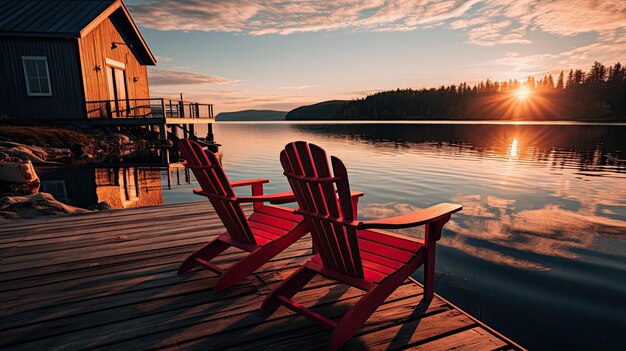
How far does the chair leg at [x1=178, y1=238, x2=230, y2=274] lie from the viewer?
3027 millimetres

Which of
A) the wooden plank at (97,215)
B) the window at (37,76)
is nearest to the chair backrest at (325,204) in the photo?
the wooden plank at (97,215)

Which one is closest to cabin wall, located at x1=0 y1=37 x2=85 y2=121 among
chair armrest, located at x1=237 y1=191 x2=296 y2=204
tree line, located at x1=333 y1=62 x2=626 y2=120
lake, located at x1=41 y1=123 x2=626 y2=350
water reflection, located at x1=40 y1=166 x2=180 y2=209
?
water reflection, located at x1=40 y1=166 x2=180 y2=209

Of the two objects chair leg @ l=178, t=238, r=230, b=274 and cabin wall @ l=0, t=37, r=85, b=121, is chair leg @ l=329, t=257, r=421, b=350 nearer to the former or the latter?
chair leg @ l=178, t=238, r=230, b=274

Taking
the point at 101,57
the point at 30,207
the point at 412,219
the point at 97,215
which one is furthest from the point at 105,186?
the point at 412,219

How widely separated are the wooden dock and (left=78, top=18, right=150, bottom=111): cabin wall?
15451 millimetres

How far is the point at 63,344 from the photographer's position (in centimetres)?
209

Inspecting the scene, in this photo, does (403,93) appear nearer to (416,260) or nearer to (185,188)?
(185,188)

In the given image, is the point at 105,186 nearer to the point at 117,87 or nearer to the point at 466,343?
the point at 117,87

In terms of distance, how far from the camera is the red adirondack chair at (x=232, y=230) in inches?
108

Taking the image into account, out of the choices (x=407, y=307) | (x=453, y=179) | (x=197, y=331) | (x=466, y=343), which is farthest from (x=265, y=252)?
(x=453, y=179)

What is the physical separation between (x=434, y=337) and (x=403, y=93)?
12970cm

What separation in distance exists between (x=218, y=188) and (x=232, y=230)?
40 cm

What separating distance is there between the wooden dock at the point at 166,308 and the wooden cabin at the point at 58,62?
1404 centimetres

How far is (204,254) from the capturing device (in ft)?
10.1
